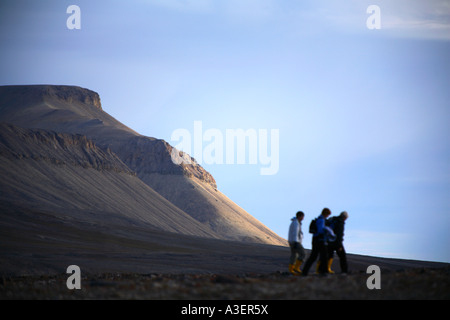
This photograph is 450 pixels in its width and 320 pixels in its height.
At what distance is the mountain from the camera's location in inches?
2904

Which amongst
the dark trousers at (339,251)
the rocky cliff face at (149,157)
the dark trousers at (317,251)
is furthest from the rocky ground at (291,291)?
the rocky cliff face at (149,157)

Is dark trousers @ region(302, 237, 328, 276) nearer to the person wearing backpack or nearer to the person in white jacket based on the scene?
the person wearing backpack

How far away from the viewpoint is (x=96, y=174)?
88.5 meters

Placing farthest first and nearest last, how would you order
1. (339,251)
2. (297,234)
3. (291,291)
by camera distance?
1. (339,251)
2. (297,234)
3. (291,291)

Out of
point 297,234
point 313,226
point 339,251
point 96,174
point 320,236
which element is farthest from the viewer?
point 96,174

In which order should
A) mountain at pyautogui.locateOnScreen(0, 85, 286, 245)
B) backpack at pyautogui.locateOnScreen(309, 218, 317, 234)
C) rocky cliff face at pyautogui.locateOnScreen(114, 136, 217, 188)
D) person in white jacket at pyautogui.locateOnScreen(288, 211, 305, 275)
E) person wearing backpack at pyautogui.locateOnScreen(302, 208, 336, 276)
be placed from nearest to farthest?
person wearing backpack at pyautogui.locateOnScreen(302, 208, 336, 276) < backpack at pyautogui.locateOnScreen(309, 218, 317, 234) < person in white jacket at pyautogui.locateOnScreen(288, 211, 305, 275) < mountain at pyautogui.locateOnScreen(0, 85, 286, 245) < rocky cliff face at pyautogui.locateOnScreen(114, 136, 217, 188)

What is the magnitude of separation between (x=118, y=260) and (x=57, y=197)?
35917 mm

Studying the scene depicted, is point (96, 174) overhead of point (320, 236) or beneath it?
overhead

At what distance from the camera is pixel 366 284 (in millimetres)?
12336

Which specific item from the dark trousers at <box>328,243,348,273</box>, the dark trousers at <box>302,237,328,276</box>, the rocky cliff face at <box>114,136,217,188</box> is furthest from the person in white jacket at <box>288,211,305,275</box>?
the rocky cliff face at <box>114,136,217,188</box>

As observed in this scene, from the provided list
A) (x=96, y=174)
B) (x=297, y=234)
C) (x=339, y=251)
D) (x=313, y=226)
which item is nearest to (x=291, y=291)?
(x=313, y=226)

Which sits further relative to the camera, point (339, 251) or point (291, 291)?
point (339, 251)

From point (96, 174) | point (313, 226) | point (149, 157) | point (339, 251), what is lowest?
point (339, 251)

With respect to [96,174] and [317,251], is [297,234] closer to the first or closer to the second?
[317,251]
